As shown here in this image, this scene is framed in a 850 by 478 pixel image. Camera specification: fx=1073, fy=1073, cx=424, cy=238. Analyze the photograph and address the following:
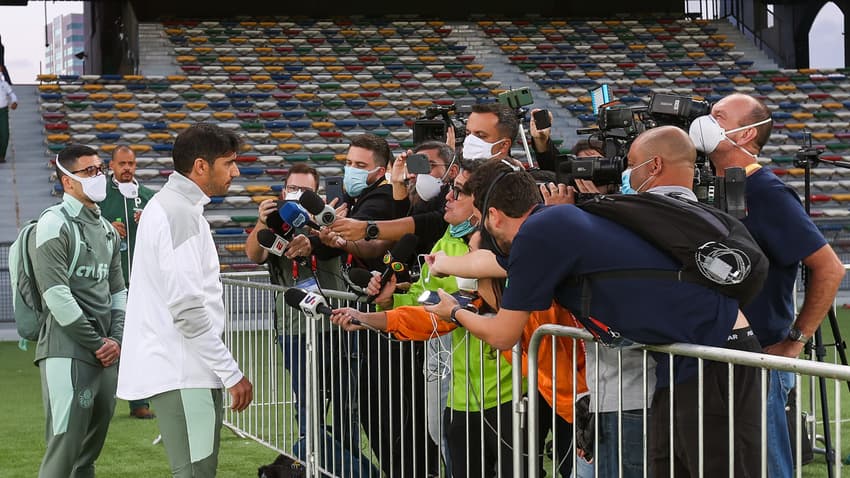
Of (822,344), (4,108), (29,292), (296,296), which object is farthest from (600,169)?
(4,108)

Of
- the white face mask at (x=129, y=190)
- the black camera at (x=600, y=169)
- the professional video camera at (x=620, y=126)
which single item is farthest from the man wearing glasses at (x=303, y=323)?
the white face mask at (x=129, y=190)

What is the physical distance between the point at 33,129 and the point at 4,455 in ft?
46.6

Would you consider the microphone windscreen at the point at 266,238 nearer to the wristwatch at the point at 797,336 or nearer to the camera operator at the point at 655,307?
the camera operator at the point at 655,307

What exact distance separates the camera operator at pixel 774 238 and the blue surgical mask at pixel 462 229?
35.5 inches

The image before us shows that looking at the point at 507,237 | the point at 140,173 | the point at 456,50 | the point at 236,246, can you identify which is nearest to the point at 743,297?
the point at 507,237

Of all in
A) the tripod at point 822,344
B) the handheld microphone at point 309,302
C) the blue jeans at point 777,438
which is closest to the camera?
the blue jeans at point 777,438

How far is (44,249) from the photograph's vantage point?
4715 mm

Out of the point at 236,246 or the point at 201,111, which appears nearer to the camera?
the point at 236,246

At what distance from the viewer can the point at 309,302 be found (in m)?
4.09

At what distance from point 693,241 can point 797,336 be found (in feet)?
4.25

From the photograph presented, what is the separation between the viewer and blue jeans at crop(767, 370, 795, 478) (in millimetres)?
3506

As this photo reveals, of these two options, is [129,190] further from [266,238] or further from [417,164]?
[417,164]

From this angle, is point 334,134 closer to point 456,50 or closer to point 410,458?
point 456,50

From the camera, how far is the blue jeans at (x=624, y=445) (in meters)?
3.15
